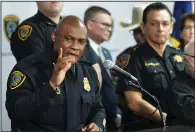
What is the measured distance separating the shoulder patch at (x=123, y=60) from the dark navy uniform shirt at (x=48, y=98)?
1.12 feet

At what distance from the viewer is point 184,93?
2.00 m

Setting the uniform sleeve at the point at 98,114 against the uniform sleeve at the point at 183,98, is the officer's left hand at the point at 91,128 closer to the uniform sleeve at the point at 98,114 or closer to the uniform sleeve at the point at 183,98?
the uniform sleeve at the point at 98,114

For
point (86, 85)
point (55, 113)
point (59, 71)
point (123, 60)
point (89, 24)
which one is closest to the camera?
point (59, 71)

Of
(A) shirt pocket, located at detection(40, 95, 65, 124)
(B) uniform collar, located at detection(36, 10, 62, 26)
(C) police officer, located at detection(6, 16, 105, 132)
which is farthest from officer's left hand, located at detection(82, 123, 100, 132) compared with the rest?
(B) uniform collar, located at detection(36, 10, 62, 26)

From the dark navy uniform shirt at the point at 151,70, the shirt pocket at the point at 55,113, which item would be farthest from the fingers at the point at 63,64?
the dark navy uniform shirt at the point at 151,70

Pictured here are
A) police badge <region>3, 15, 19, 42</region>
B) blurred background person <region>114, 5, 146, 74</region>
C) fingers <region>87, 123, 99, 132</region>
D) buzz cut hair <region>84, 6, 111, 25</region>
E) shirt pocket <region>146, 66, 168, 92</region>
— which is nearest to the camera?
fingers <region>87, 123, 99, 132</region>

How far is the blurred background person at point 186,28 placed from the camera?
2555 mm

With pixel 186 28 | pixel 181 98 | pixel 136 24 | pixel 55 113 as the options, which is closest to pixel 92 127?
pixel 55 113

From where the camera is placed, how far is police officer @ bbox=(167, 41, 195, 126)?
1971 mm

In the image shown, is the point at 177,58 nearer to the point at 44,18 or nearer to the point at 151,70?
the point at 151,70

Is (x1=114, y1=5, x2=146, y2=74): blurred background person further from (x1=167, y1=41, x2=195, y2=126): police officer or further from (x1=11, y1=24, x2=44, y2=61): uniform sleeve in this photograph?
(x1=11, y1=24, x2=44, y2=61): uniform sleeve

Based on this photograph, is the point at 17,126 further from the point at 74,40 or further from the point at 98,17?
the point at 98,17

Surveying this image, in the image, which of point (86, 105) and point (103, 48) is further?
point (103, 48)

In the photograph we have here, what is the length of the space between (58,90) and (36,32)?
1.40 ft
